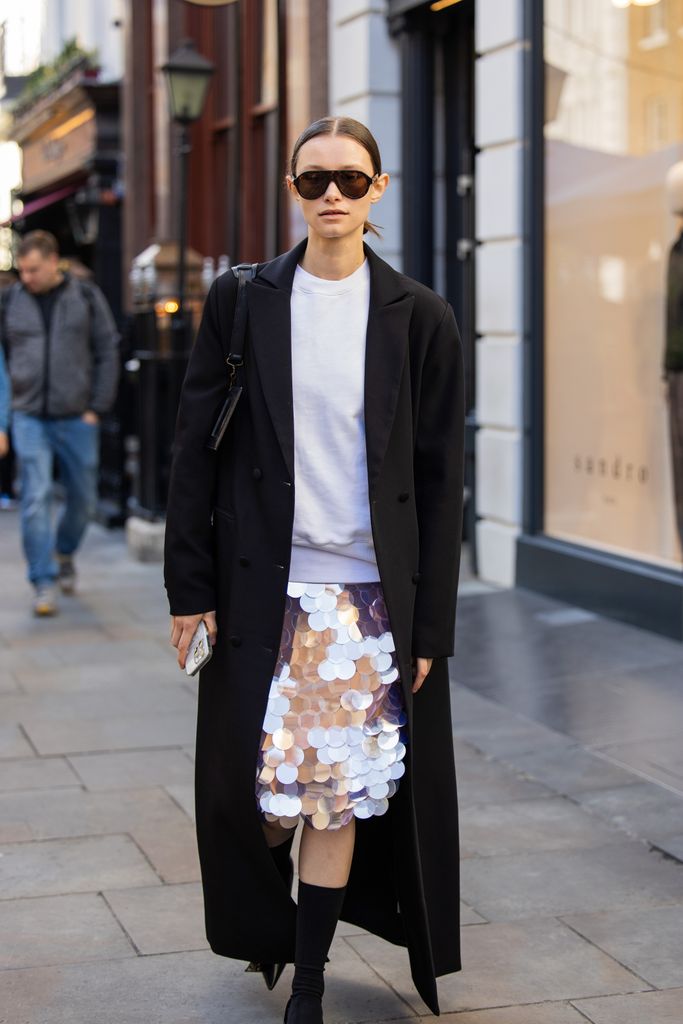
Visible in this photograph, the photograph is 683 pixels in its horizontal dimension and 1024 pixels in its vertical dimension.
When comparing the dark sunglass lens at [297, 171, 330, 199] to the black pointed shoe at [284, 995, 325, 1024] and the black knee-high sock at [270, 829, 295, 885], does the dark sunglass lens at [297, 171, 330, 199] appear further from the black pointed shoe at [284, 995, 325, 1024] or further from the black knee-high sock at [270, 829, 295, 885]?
the black pointed shoe at [284, 995, 325, 1024]

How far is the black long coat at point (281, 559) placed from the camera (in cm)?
325

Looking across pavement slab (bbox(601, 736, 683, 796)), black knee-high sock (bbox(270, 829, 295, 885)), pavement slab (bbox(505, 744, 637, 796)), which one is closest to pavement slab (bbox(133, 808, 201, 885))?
black knee-high sock (bbox(270, 829, 295, 885))

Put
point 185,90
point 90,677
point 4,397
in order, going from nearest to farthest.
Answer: point 90,677 → point 4,397 → point 185,90

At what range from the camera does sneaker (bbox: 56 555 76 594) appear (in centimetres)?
926

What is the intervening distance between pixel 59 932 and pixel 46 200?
737 inches

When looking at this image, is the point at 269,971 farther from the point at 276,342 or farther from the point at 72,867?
the point at 276,342

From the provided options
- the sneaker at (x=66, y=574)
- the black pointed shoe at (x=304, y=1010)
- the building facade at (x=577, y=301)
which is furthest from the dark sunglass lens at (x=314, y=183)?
the sneaker at (x=66, y=574)

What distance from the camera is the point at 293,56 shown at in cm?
1164

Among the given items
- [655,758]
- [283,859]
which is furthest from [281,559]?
[655,758]

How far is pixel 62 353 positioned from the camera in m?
8.77

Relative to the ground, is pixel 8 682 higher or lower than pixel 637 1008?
higher

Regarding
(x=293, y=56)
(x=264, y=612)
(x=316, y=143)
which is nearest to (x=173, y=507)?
(x=264, y=612)

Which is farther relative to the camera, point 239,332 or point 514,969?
point 514,969

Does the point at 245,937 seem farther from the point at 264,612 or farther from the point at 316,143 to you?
the point at 316,143
